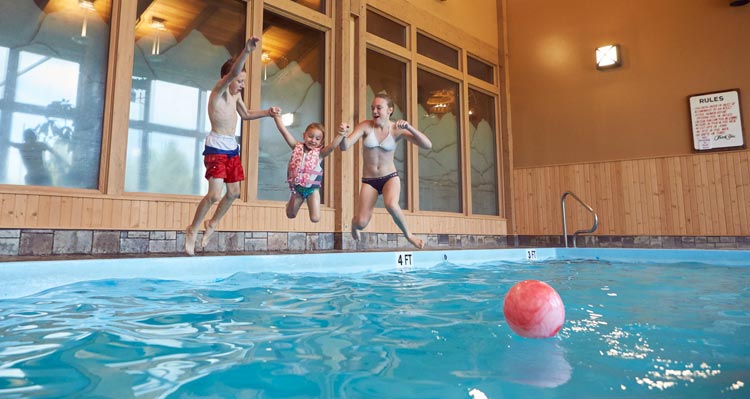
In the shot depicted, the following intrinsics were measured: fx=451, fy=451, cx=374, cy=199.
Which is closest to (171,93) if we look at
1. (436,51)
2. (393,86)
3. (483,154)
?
(393,86)

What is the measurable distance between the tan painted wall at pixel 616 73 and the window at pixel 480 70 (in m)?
0.47

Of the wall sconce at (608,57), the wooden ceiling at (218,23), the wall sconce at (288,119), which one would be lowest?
the wall sconce at (288,119)

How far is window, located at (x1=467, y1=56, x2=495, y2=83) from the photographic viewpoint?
8.83 m

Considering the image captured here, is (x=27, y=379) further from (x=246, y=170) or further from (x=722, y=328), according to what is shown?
(x=246, y=170)

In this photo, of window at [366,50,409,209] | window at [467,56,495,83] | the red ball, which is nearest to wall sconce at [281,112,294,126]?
window at [366,50,409,209]

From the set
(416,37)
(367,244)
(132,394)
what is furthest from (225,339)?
(416,37)

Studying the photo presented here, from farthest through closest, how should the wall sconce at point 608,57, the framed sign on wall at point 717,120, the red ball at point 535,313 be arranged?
the wall sconce at point 608,57 → the framed sign on wall at point 717,120 → the red ball at point 535,313

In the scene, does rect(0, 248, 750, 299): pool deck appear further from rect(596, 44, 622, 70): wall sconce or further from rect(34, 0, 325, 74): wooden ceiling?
rect(596, 44, 622, 70): wall sconce

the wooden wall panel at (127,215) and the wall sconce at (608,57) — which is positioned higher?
the wall sconce at (608,57)

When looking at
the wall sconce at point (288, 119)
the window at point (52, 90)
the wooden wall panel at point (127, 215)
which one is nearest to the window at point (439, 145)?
the wooden wall panel at point (127, 215)

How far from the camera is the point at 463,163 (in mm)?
8312

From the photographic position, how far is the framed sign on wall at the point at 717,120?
7012 mm

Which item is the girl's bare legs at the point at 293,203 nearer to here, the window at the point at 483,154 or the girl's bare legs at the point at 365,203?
the girl's bare legs at the point at 365,203

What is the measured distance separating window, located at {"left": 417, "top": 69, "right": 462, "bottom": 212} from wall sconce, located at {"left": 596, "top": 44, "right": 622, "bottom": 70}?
2581 millimetres
